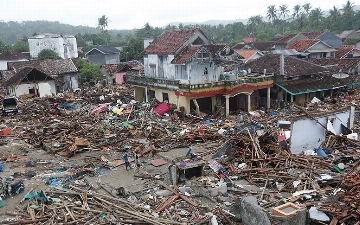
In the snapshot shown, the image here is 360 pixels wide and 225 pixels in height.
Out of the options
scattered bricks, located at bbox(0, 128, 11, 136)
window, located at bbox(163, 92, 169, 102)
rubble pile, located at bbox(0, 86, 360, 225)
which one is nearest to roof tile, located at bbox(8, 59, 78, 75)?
rubble pile, located at bbox(0, 86, 360, 225)

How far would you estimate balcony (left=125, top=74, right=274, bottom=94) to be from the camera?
94.9ft

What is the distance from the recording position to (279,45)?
61281mm

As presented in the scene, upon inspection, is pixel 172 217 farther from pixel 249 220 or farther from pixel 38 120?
pixel 38 120

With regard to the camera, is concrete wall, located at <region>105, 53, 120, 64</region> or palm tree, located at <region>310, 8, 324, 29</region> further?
palm tree, located at <region>310, 8, 324, 29</region>

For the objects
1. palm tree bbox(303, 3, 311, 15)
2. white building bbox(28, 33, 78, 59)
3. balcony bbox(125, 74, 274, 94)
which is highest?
palm tree bbox(303, 3, 311, 15)

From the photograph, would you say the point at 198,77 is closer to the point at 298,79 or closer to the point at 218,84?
the point at 218,84

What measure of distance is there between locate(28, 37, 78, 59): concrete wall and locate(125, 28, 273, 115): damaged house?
166ft

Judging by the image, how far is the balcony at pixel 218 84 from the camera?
28938 millimetres

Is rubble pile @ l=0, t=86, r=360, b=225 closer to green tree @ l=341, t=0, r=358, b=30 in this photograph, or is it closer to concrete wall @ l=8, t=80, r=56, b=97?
concrete wall @ l=8, t=80, r=56, b=97

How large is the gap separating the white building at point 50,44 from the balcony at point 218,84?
51263 mm

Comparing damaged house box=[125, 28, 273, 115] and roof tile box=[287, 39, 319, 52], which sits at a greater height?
roof tile box=[287, 39, 319, 52]

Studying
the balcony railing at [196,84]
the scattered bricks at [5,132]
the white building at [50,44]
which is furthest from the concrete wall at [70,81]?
the white building at [50,44]

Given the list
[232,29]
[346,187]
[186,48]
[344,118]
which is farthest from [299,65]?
[232,29]

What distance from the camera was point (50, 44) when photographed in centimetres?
7800
